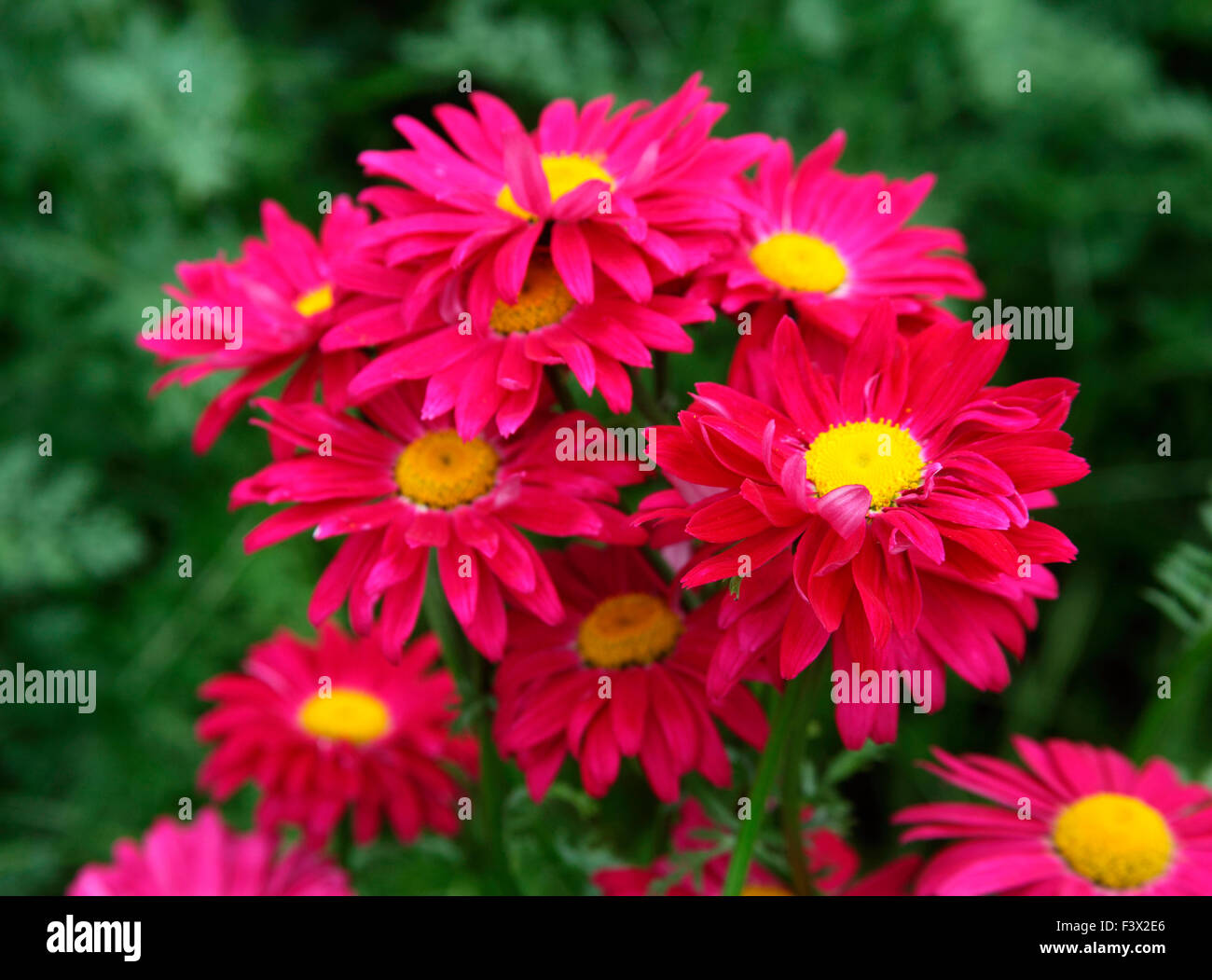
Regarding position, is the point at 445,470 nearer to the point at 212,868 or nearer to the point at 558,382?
the point at 558,382

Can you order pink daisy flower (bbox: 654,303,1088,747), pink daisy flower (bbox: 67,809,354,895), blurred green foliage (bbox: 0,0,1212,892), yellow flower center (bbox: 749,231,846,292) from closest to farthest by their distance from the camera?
pink daisy flower (bbox: 654,303,1088,747)
yellow flower center (bbox: 749,231,846,292)
pink daisy flower (bbox: 67,809,354,895)
blurred green foliage (bbox: 0,0,1212,892)

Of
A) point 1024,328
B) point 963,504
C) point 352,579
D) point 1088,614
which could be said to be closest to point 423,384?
point 352,579

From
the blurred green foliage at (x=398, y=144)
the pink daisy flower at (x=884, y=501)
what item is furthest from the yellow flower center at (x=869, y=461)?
the blurred green foliage at (x=398, y=144)

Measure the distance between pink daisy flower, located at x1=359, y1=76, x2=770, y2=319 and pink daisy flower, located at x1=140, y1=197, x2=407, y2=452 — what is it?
0.09 ft

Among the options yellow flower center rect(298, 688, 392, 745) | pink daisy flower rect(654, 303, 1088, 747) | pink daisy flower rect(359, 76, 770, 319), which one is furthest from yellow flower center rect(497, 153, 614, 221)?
yellow flower center rect(298, 688, 392, 745)

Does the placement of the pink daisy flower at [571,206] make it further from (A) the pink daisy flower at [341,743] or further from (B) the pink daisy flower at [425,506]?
(A) the pink daisy flower at [341,743]

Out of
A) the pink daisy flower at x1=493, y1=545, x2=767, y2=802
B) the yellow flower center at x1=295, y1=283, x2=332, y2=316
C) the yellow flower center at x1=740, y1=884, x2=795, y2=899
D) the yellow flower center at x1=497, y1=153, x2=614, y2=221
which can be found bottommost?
the yellow flower center at x1=740, y1=884, x2=795, y2=899

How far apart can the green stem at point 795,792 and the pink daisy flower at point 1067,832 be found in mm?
37

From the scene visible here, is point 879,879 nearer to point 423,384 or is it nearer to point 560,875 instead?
point 560,875

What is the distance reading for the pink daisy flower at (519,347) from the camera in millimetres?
379

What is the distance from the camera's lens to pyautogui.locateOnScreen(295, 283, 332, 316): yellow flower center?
470 mm

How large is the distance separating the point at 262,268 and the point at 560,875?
30 cm

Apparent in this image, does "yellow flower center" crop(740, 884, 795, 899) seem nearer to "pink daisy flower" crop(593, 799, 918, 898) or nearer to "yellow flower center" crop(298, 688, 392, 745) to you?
"pink daisy flower" crop(593, 799, 918, 898)
